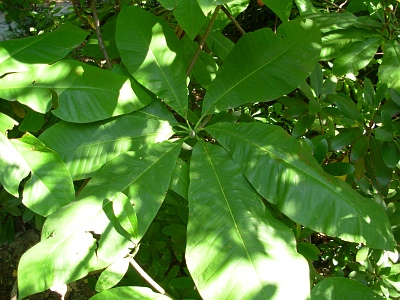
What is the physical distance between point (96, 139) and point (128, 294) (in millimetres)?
424

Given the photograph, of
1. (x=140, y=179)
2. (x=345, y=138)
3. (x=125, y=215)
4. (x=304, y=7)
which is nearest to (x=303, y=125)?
(x=345, y=138)

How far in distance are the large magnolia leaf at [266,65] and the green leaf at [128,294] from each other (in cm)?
57

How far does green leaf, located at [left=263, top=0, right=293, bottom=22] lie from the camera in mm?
1135

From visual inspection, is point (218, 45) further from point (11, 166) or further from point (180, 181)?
point (11, 166)

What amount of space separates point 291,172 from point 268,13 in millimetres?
3169

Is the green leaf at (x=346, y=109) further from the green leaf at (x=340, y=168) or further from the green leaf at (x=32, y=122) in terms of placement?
the green leaf at (x=32, y=122)

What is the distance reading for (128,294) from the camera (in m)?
0.97

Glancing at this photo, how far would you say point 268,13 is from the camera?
3918 mm

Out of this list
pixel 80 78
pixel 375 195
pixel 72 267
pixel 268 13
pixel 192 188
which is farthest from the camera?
pixel 268 13

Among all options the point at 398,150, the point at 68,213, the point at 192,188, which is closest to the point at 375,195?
the point at 398,150

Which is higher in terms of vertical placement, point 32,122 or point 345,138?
point 32,122

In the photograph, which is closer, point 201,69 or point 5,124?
point 5,124

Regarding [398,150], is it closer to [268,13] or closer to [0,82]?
[0,82]

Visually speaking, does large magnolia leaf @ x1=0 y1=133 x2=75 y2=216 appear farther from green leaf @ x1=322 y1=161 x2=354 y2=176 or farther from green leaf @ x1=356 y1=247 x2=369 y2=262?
green leaf @ x1=356 y1=247 x2=369 y2=262
